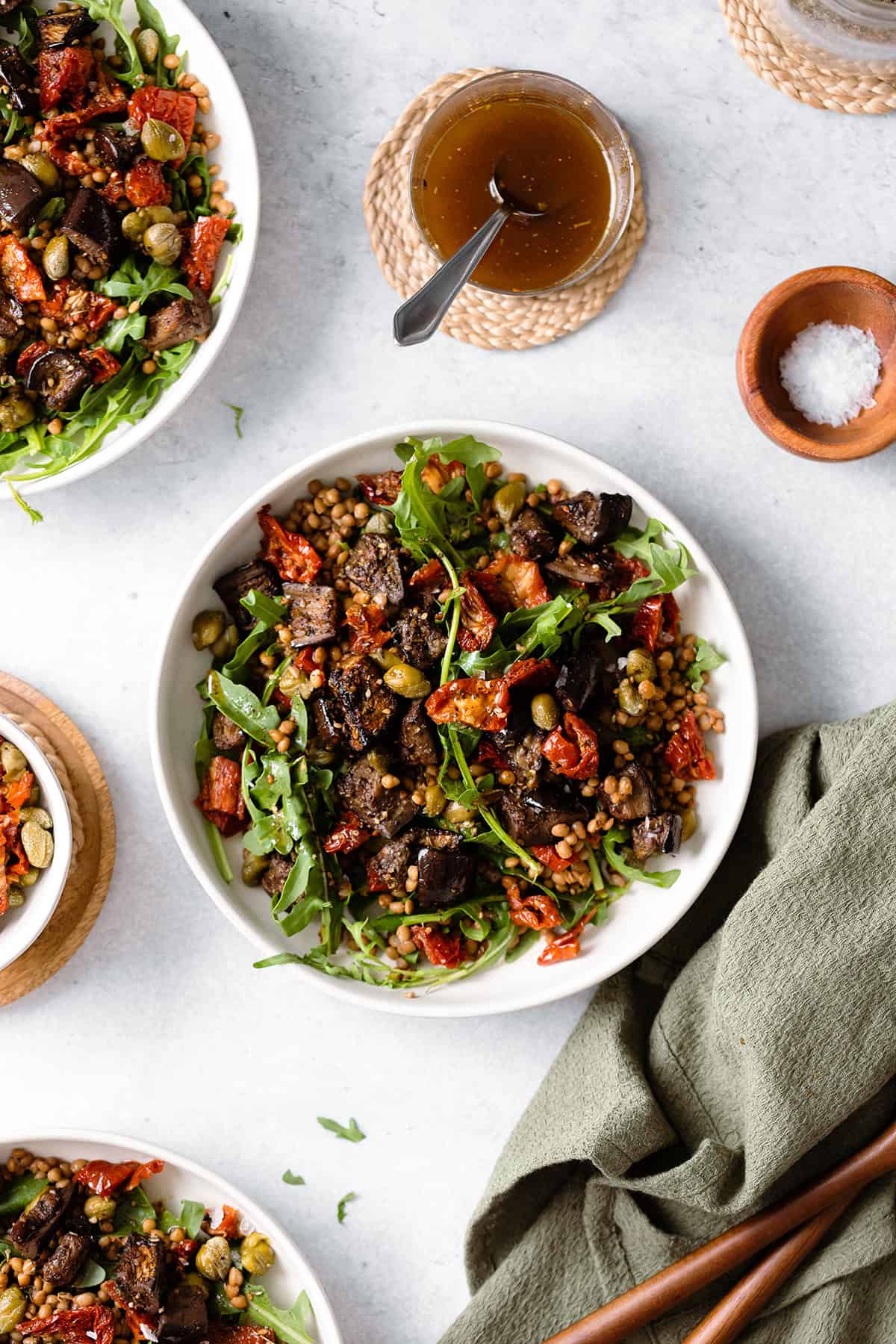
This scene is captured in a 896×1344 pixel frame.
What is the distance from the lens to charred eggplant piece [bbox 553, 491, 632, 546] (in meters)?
2.26

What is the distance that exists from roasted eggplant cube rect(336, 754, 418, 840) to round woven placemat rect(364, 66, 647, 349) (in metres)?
0.97

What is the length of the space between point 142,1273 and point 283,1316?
1.06 feet

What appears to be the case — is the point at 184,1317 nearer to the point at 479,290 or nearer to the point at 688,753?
the point at 688,753

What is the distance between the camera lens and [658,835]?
7.45ft

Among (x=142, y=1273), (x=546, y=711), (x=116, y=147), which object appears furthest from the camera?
(x=142, y=1273)

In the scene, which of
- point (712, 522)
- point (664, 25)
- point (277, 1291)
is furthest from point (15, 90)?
point (277, 1291)

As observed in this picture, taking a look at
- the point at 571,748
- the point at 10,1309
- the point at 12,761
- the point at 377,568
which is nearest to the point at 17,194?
the point at 377,568

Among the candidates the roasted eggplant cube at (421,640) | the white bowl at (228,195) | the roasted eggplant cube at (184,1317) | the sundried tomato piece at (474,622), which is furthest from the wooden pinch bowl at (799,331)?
the roasted eggplant cube at (184,1317)

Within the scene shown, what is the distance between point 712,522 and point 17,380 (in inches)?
61.4

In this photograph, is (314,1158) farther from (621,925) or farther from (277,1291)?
(621,925)

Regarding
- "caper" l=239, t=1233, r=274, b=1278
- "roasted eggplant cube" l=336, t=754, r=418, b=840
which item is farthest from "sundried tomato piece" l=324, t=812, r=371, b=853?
"caper" l=239, t=1233, r=274, b=1278

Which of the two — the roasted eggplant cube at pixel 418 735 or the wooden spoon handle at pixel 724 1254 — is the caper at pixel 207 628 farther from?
the wooden spoon handle at pixel 724 1254

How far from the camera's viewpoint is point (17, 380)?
241 centimetres

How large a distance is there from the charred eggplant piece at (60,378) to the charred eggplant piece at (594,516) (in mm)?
1040
